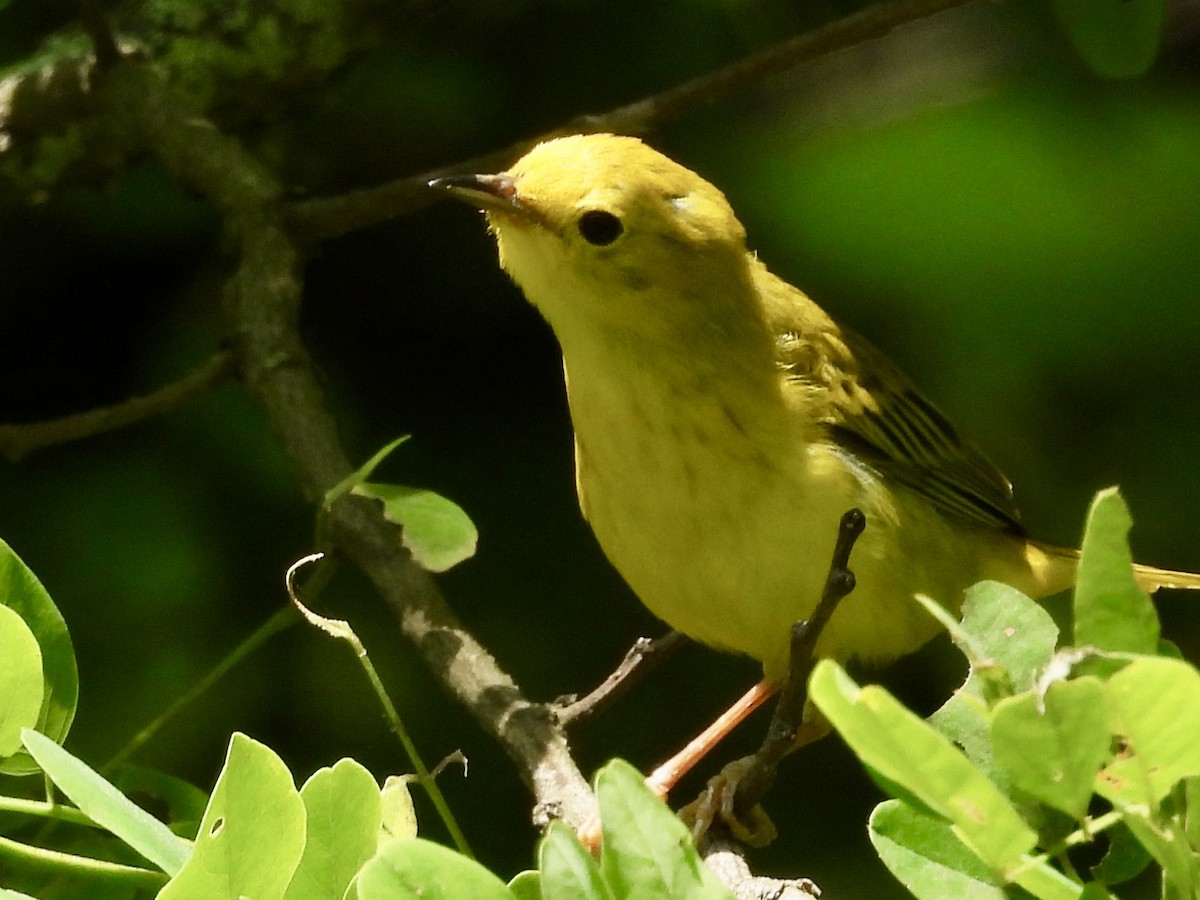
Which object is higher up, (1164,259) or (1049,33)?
(1049,33)

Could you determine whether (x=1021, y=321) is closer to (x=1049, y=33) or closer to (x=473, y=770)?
(x=1049, y=33)

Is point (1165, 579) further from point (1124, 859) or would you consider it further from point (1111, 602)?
point (1111, 602)

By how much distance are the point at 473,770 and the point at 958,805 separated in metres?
1.99

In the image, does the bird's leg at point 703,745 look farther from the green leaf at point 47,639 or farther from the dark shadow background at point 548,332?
the green leaf at point 47,639

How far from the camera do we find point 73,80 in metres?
2.33

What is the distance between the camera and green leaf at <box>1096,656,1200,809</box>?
0.74 metres

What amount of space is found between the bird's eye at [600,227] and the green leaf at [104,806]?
3.59ft

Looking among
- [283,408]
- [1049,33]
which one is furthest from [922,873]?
[1049,33]

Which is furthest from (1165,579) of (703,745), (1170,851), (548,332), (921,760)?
(921,760)

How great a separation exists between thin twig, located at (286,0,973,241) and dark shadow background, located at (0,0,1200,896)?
0.24 m

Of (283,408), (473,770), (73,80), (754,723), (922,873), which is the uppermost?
(73,80)

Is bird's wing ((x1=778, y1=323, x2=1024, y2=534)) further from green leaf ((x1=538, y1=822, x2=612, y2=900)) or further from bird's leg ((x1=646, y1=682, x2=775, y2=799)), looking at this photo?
green leaf ((x1=538, y1=822, x2=612, y2=900))

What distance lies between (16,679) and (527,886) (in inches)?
17.8

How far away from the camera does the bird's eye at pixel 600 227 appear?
1906 mm
